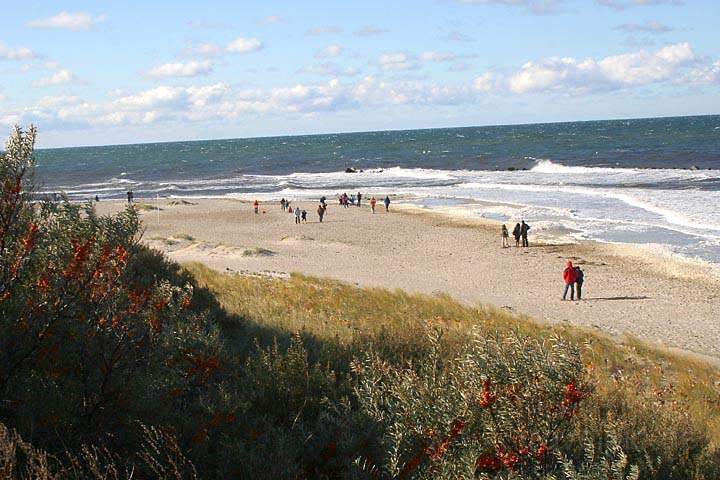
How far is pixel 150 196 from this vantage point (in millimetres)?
66438

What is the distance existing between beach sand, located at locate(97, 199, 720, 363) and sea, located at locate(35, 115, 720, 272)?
3.09 metres

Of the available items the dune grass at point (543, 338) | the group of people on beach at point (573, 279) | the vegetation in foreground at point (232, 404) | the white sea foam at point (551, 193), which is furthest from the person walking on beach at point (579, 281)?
the vegetation in foreground at point (232, 404)

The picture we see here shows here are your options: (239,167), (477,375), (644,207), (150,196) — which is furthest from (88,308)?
(239,167)

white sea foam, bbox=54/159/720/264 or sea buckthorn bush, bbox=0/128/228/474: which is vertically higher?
sea buckthorn bush, bbox=0/128/228/474

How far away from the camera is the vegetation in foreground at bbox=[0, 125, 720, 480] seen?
4.56 metres

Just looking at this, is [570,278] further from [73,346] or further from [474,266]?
[73,346]

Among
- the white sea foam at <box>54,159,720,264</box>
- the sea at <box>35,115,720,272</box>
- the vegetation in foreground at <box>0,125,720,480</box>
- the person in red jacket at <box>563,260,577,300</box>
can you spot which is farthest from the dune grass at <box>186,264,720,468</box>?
the white sea foam at <box>54,159,720,264</box>

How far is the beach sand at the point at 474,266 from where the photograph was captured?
1877 centimetres

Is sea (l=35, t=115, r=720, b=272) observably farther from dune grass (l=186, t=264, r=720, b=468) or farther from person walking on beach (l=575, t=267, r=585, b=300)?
person walking on beach (l=575, t=267, r=585, b=300)

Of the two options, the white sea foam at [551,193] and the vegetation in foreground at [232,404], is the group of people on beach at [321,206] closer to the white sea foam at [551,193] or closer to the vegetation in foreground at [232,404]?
the white sea foam at [551,193]

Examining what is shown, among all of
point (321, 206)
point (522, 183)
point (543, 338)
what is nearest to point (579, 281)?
point (543, 338)

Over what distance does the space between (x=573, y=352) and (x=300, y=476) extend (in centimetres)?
204

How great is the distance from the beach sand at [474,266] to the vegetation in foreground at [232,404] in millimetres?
10945

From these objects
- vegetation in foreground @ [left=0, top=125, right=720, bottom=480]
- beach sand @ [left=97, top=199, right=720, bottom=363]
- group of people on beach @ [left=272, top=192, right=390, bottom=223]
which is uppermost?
vegetation in foreground @ [left=0, top=125, right=720, bottom=480]
